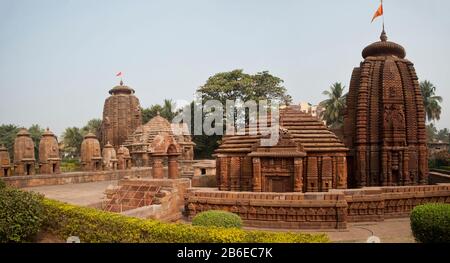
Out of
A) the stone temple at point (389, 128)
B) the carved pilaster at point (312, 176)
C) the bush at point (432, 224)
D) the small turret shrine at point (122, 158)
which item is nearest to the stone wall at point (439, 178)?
the stone temple at point (389, 128)

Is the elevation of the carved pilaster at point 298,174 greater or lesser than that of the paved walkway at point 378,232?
greater

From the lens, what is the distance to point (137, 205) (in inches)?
538

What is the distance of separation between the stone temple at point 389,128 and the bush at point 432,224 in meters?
6.99

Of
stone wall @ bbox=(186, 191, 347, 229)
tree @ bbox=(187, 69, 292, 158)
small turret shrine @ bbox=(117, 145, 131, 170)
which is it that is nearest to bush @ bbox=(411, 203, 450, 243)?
stone wall @ bbox=(186, 191, 347, 229)

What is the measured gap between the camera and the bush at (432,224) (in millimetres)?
8438

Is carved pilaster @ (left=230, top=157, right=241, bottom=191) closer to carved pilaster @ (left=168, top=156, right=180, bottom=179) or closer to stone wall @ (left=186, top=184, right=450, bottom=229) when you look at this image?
stone wall @ (left=186, top=184, right=450, bottom=229)

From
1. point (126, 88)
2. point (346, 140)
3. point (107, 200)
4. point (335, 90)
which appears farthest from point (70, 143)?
point (346, 140)

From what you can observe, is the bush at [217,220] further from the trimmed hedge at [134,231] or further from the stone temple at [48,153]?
the stone temple at [48,153]

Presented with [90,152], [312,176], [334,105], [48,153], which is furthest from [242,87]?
[312,176]

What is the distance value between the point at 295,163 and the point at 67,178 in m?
17.0

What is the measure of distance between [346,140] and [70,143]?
53.6m

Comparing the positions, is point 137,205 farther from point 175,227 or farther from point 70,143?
point 70,143
